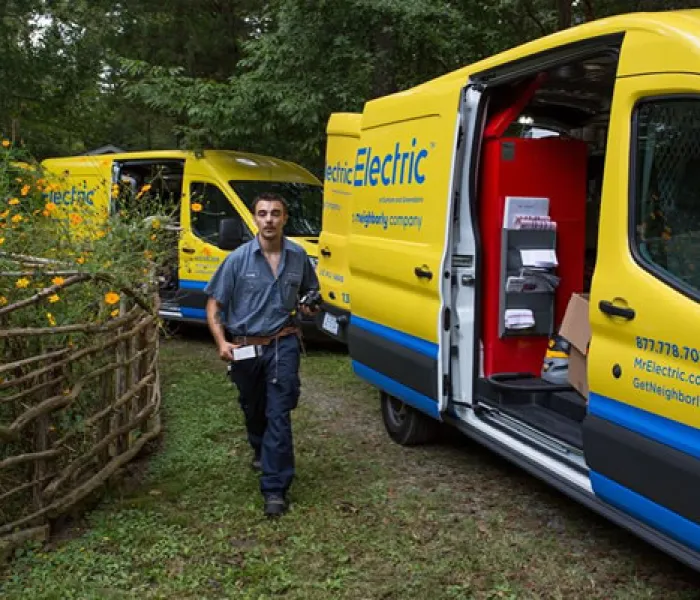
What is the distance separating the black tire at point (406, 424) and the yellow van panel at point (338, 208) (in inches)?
38.9

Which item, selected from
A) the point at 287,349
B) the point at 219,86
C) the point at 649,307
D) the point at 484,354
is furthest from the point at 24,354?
the point at 219,86

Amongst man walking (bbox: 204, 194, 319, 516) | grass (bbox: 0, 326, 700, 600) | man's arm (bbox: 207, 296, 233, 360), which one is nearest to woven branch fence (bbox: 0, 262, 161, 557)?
grass (bbox: 0, 326, 700, 600)

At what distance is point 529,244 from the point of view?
15.3 ft

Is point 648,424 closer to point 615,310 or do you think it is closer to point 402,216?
point 615,310

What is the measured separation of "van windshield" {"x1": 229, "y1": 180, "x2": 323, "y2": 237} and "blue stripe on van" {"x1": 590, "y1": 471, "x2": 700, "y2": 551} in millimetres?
6063

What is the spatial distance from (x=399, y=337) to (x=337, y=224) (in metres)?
1.95

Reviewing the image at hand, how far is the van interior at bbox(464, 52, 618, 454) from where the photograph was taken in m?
4.59

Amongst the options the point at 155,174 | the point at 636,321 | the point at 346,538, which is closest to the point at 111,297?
the point at 346,538

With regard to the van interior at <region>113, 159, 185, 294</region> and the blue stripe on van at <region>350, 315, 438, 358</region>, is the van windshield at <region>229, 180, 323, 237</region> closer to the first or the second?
the van interior at <region>113, 159, 185, 294</region>

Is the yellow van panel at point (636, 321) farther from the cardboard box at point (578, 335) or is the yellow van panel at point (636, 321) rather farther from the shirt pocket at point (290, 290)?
the shirt pocket at point (290, 290)

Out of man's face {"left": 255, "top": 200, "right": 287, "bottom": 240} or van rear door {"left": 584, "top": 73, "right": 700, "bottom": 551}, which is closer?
van rear door {"left": 584, "top": 73, "right": 700, "bottom": 551}

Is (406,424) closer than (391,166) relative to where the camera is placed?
No

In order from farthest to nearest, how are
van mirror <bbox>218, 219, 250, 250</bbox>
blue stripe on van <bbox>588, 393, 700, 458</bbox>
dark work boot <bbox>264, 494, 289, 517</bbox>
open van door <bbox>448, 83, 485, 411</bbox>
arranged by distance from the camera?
van mirror <bbox>218, 219, 250, 250</bbox> < open van door <bbox>448, 83, 485, 411</bbox> < dark work boot <bbox>264, 494, 289, 517</bbox> < blue stripe on van <bbox>588, 393, 700, 458</bbox>

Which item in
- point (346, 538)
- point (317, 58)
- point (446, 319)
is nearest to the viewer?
point (346, 538)
